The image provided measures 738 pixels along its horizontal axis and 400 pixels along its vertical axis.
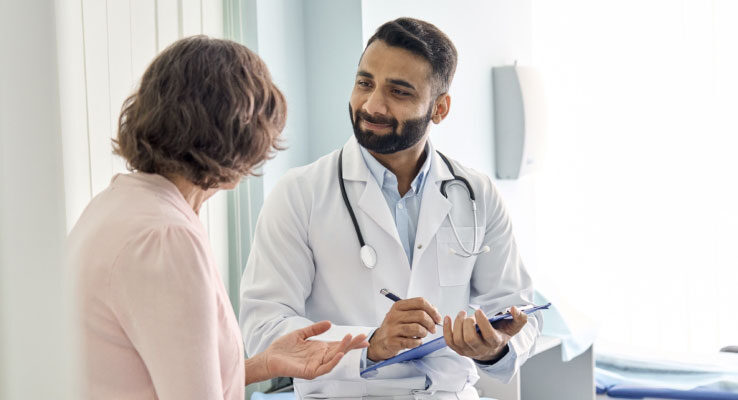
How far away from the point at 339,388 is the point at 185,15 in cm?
115

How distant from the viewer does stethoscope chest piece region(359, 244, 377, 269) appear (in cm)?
169

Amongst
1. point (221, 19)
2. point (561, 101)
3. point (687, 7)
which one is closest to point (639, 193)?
point (561, 101)

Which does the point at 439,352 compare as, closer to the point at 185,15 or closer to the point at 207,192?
the point at 207,192

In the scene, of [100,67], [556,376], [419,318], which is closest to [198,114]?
[419,318]

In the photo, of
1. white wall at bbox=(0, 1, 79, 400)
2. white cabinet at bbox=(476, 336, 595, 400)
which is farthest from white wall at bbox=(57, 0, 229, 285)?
white cabinet at bbox=(476, 336, 595, 400)

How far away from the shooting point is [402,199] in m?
1.84

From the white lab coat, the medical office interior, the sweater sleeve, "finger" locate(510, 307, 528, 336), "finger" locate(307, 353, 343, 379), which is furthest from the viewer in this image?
the medical office interior

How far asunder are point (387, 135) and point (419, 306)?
47 centimetres

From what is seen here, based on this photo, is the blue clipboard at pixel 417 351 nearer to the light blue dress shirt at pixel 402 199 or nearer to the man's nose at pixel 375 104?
the light blue dress shirt at pixel 402 199

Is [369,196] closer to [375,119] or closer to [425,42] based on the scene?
[375,119]

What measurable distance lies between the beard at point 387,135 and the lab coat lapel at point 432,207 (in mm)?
101

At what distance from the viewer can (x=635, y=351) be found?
3174mm

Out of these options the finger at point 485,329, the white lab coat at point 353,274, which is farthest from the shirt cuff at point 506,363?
the finger at point 485,329

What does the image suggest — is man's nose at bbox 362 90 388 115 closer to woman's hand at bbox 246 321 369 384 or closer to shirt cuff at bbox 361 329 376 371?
shirt cuff at bbox 361 329 376 371
